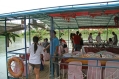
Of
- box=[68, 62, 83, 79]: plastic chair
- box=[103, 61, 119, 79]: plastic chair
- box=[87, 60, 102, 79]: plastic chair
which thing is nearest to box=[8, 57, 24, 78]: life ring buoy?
box=[68, 62, 83, 79]: plastic chair

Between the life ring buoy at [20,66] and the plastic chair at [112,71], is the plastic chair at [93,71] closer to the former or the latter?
the plastic chair at [112,71]

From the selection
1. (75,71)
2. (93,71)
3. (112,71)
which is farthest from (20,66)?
(112,71)

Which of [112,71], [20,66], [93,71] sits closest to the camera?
[112,71]

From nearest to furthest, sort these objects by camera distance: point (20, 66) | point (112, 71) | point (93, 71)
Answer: point (112, 71) < point (93, 71) < point (20, 66)

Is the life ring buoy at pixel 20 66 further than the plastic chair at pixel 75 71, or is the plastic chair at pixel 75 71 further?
the life ring buoy at pixel 20 66

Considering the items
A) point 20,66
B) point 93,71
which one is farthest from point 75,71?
point 20,66

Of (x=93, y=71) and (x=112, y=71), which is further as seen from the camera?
(x=93, y=71)

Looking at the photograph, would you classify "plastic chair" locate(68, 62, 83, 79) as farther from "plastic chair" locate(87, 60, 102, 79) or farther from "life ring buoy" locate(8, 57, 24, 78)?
"life ring buoy" locate(8, 57, 24, 78)

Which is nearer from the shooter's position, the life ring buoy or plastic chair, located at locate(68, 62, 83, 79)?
plastic chair, located at locate(68, 62, 83, 79)

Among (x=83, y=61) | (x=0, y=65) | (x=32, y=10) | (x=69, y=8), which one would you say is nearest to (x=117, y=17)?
(x=83, y=61)

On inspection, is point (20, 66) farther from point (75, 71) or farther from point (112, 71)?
point (112, 71)

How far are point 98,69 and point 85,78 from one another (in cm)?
64

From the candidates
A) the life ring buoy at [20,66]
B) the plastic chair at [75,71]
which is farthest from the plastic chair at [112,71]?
the life ring buoy at [20,66]

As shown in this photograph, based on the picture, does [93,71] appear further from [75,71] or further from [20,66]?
[20,66]
